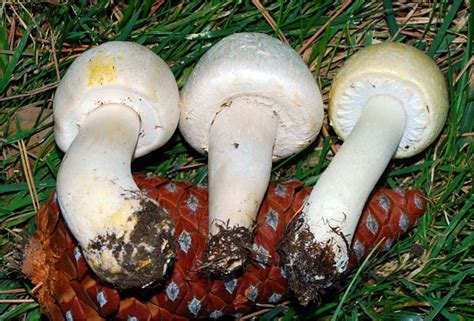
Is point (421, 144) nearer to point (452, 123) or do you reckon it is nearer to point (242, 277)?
point (452, 123)

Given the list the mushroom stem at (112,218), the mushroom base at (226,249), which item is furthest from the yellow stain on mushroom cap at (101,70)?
the mushroom base at (226,249)

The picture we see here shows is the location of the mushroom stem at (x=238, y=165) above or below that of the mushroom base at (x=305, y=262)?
above

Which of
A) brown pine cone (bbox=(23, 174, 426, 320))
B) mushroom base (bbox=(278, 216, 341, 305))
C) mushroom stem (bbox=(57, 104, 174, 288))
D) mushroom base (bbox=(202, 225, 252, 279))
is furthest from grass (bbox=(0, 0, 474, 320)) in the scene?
mushroom stem (bbox=(57, 104, 174, 288))

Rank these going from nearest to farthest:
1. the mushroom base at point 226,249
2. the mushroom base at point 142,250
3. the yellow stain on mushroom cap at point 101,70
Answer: the mushroom base at point 142,250 < the mushroom base at point 226,249 < the yellow stain on mushroom cap at point 101,70

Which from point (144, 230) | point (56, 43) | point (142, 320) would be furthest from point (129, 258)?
point (56, 43)

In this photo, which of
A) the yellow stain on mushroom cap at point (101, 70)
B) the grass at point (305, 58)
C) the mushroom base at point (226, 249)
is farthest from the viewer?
the grass at point (305, 58)

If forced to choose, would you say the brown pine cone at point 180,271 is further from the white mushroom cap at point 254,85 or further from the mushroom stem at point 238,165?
the white mushroom cap at point 254,85
